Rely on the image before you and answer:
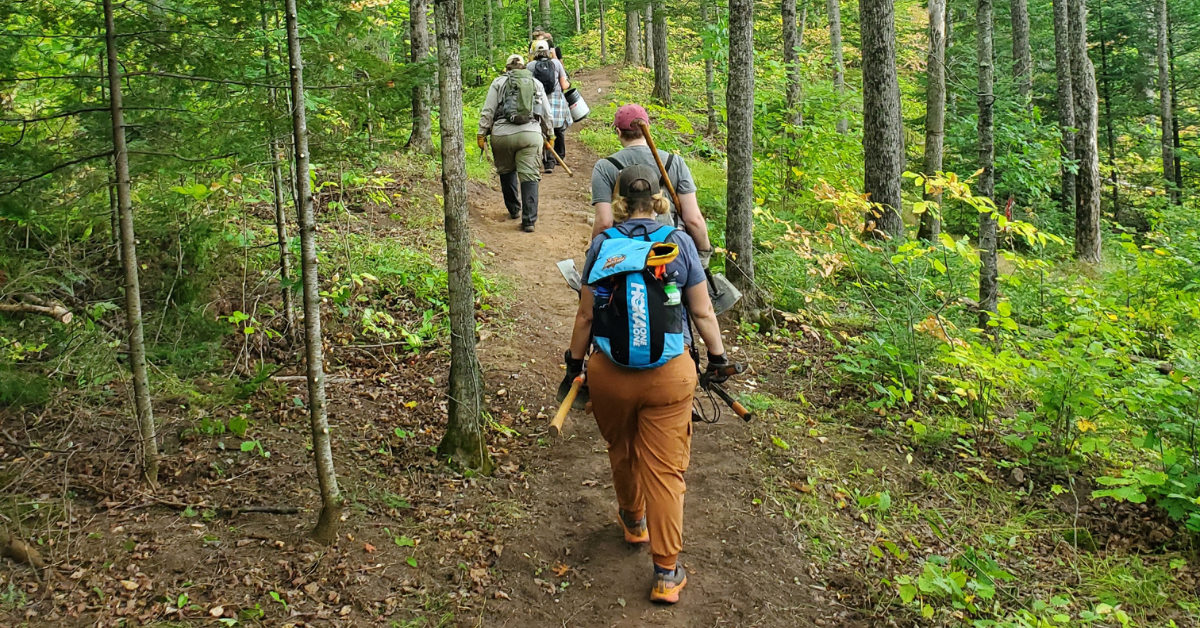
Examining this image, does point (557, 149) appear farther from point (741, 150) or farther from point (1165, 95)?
point (1165, 95)

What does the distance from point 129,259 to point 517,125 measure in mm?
6235

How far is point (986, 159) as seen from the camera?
813 cm

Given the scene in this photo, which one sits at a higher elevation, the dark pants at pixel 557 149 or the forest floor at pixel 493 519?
the dark pants at pixel 557 149

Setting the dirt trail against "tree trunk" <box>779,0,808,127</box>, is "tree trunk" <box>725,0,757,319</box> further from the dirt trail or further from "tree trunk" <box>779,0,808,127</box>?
"tree trunk" <box>779,0,808,127</box>

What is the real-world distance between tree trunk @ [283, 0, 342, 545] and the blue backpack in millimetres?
1726

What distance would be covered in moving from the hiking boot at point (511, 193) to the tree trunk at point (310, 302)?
6332 mm

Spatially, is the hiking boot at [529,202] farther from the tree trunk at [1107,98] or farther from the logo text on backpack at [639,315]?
the tree trunk at [1107,98]

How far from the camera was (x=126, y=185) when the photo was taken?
15.0ft

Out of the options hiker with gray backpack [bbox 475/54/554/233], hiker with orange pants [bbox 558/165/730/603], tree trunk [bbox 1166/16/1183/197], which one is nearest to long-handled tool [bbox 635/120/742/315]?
hiker with orange pants [bbox 558/165/730/603]

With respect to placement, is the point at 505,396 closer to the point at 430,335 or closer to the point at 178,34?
the point at 430,335

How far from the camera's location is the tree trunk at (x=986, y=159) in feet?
26.6

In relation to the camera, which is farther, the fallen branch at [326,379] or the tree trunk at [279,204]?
the fallen branch at [326,379]

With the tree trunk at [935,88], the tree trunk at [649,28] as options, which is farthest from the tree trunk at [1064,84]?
the tree trunk at [649,28]

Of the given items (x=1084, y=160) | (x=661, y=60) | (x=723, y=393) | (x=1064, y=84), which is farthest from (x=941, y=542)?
(x=661, y=60)
